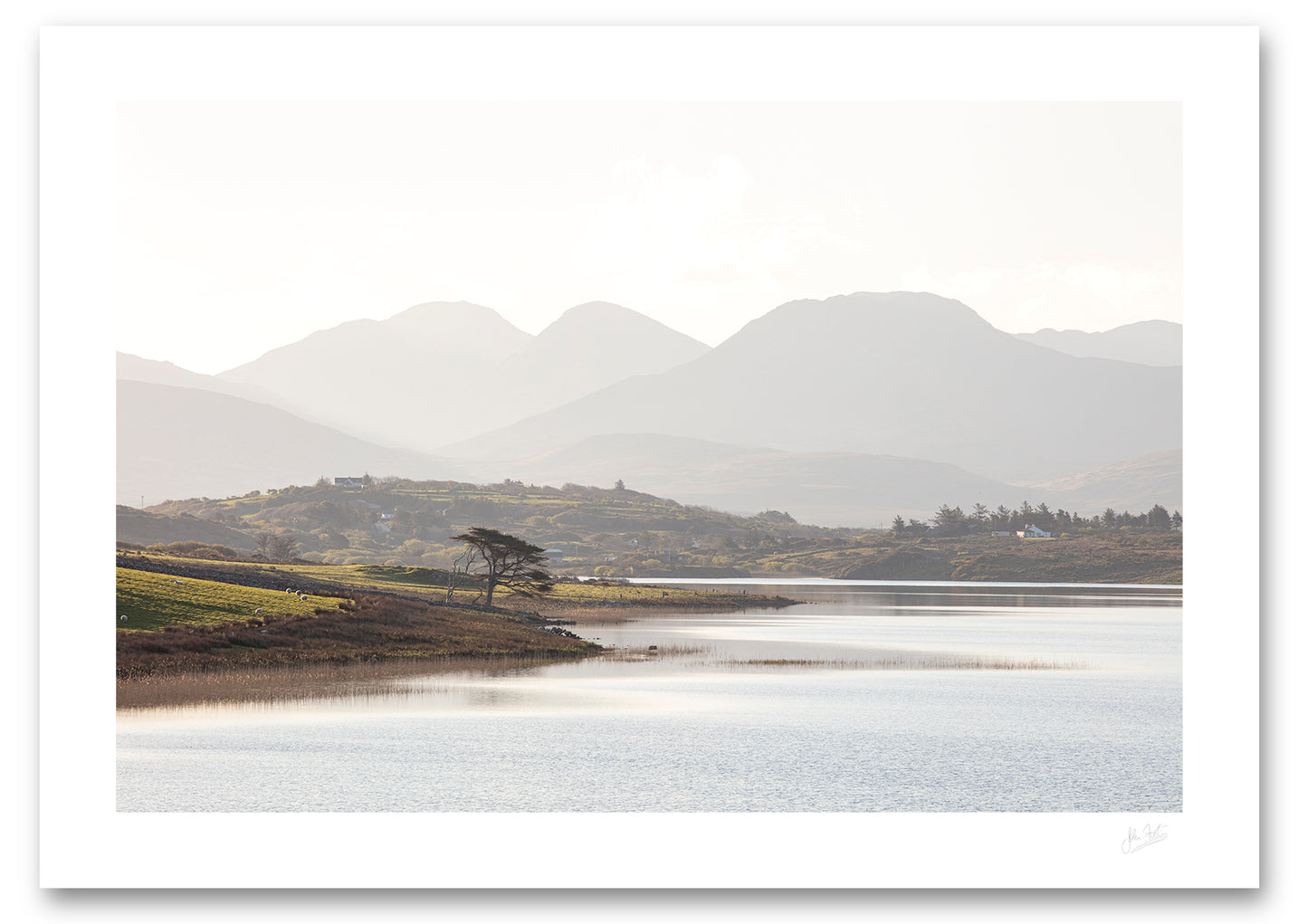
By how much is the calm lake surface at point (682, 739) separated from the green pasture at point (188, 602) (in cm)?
945

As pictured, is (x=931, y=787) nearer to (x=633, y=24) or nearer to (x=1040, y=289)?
(x=633, y=24)

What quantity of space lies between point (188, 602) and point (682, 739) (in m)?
31.9

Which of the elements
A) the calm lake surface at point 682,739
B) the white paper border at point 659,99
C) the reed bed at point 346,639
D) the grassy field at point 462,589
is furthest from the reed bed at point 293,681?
the white paper border at point 659,99

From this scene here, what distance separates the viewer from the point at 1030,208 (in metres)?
38.5

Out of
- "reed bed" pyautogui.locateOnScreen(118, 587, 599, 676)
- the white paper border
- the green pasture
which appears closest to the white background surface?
the white paper border

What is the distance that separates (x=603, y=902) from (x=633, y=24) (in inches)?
786

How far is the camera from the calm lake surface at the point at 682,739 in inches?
1072

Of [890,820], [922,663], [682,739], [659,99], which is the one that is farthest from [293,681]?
[922,663]
